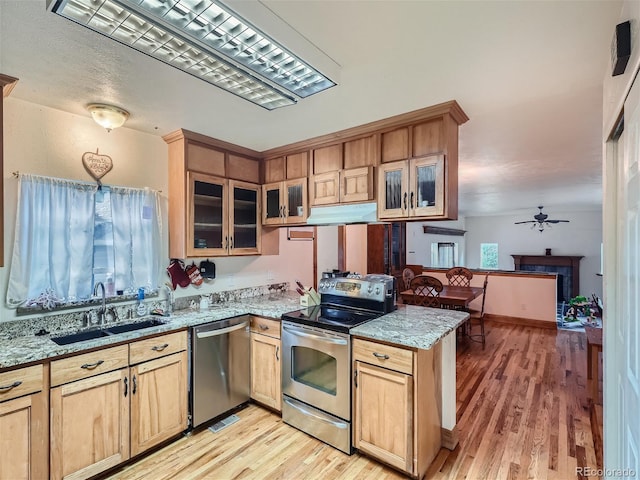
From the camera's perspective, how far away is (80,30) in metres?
1.44

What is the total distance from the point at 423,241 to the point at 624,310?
7875mm

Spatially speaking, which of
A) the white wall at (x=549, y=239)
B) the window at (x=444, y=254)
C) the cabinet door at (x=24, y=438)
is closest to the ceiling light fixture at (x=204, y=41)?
the cabinet door at (x=24, y=438)

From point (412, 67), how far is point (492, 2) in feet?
1.65

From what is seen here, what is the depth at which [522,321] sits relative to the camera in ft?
19.9

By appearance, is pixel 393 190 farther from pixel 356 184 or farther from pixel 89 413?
pixel 89 413

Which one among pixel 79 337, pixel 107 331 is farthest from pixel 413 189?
pixel 79 337

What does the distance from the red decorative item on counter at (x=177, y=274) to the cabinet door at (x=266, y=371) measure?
2.57 ft

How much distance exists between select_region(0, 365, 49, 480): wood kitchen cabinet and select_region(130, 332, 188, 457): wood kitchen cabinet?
0.47 metres

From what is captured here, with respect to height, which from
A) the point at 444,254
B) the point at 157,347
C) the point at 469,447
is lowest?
the point at 469,447

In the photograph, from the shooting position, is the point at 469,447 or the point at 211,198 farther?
the point at 211,198

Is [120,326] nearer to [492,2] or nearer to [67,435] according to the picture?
[67,435]

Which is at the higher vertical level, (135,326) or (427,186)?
(427,186)

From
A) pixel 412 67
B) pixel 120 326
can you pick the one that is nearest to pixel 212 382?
pixel 120 326

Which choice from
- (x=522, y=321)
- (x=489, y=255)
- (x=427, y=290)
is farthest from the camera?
(x=489, y=255)
